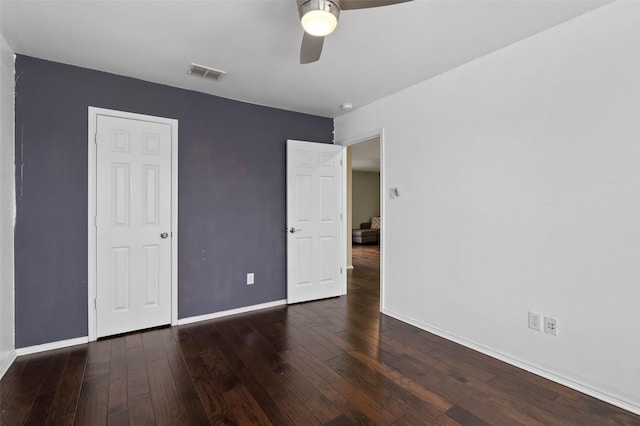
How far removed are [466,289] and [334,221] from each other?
1.94 meters

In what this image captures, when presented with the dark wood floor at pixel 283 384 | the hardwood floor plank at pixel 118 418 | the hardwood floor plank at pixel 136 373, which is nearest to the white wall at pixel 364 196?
the dark wood floor at pixel 283 384

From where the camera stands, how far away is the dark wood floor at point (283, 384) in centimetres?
184

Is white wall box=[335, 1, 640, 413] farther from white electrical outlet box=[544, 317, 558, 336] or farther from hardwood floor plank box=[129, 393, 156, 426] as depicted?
hardwood floor plank box=[129, 393, 156, 426]

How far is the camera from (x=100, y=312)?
9.56 feet

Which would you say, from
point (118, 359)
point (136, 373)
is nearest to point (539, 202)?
point (136, 373)

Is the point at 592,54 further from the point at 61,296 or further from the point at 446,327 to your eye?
the point at 61,296

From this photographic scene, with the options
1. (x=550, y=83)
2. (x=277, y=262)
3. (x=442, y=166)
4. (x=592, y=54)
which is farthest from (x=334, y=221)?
(x=592, y=54)

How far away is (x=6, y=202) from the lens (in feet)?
7.95

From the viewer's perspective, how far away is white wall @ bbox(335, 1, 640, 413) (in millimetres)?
1938

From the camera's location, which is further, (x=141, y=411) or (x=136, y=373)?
(x=136, y=373)

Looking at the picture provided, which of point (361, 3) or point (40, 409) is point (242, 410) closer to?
point (40, 409)

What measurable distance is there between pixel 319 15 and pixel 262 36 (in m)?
0.84

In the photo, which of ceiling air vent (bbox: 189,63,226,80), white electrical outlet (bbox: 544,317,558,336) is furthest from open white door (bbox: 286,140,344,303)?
white electrical outlet (bbox: 544,317,558,336)

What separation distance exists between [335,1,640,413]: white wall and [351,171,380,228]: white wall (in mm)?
7357
